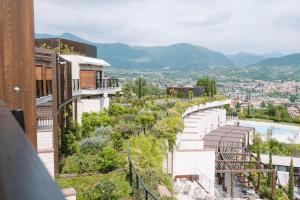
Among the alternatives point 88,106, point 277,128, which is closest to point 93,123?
point 88,106

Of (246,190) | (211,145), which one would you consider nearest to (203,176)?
(246,190)

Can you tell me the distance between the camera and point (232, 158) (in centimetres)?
2188

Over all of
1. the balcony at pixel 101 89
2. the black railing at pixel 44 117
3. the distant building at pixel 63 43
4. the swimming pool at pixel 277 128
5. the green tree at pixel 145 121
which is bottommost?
the swimming pool at pixel 277 128

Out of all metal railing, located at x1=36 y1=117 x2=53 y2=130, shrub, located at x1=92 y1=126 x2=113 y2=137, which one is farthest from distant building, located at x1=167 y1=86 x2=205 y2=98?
metal railing, located at x1=36 y1=117 x2=53 y2=130

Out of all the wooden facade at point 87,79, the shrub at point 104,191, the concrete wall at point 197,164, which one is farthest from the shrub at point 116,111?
the shrub at point 104,191

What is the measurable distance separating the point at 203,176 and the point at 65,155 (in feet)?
25.2

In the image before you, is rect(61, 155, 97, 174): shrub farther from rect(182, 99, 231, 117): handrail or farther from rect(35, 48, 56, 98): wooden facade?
rect(182, 99, 231, 117): handrail

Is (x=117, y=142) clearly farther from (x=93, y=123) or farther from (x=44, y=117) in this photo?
(x=93, y=123)

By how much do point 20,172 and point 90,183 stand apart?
8.17 metres

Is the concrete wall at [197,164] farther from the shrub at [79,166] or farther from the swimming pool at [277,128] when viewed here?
the swimming pool at [277,128]

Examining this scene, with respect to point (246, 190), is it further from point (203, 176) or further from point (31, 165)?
point (31, 165)

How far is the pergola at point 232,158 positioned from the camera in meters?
17.7

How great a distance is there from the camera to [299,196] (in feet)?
73.3

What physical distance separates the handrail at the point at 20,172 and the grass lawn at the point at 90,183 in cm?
691
